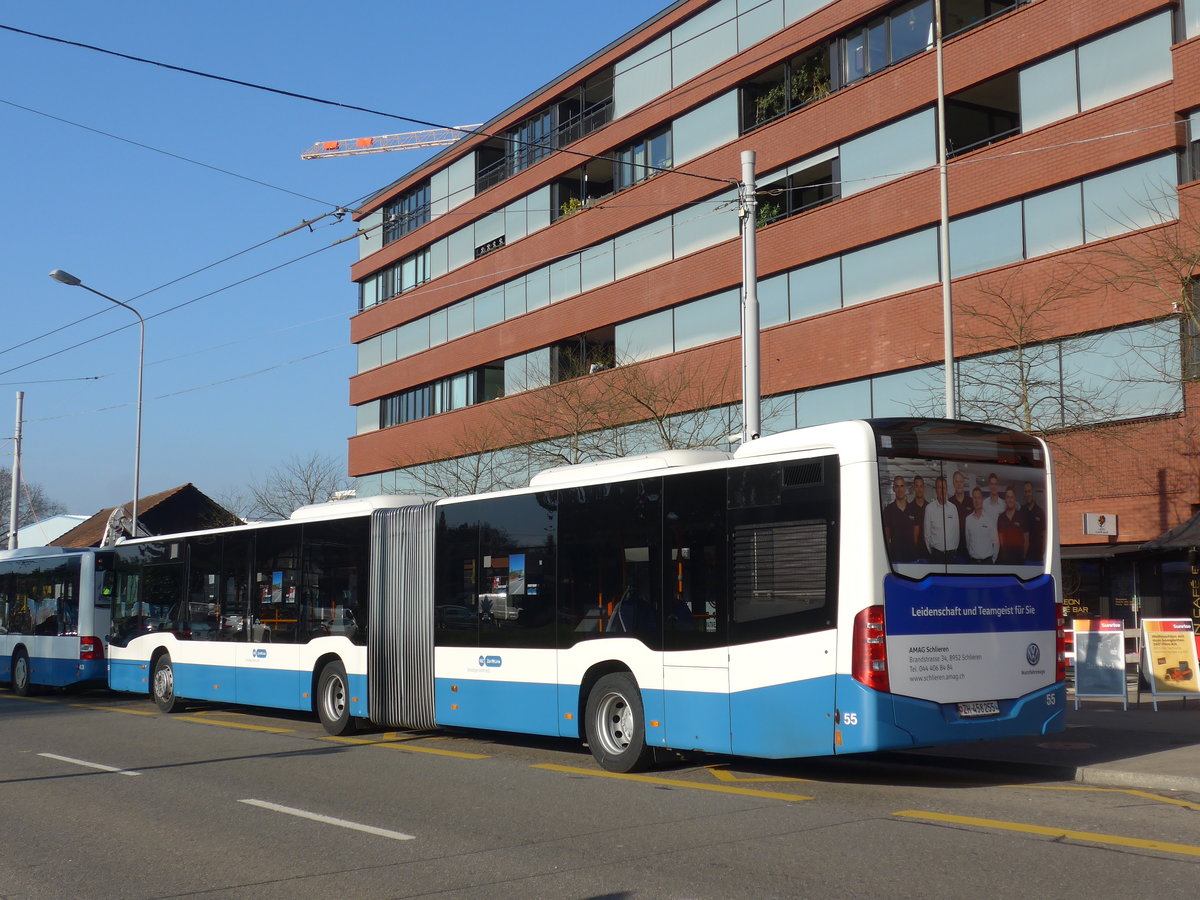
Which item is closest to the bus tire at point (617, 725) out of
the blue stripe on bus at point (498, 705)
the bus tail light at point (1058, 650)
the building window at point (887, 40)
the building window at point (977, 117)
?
the blue stripe on bus at point (498, 705)

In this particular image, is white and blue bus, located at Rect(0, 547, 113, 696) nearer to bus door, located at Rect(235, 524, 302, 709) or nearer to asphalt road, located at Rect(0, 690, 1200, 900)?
bus door, located at Rect(235, 524, 302, 709)

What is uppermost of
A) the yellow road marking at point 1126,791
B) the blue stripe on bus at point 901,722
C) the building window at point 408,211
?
the building window at point 408,211

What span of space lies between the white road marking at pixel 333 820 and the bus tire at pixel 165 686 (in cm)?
1064

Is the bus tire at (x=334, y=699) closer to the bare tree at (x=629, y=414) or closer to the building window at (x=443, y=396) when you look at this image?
the bare tree at (x=629, y=414)

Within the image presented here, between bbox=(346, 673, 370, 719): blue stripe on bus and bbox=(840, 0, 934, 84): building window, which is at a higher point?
bbox=(840, 0, 934, 84): building window

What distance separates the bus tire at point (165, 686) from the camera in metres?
20.3

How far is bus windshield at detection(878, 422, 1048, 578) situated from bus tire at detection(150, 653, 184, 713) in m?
14.0

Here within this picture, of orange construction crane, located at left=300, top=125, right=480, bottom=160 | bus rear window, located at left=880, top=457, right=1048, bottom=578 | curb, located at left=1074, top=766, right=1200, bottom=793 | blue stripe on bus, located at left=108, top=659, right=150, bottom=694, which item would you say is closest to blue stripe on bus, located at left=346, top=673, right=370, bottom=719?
blue stripe on bus, located at left=108, top=659, right=150, bottom=694

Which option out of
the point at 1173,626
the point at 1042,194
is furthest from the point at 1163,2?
the point at 1173,626

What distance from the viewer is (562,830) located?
28.7ft

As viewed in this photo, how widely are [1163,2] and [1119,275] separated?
500 centimetres

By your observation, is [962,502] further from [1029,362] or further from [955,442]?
[1029,362]

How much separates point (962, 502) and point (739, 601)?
6.73 ft

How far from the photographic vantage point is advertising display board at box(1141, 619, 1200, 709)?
15484 millimetres
